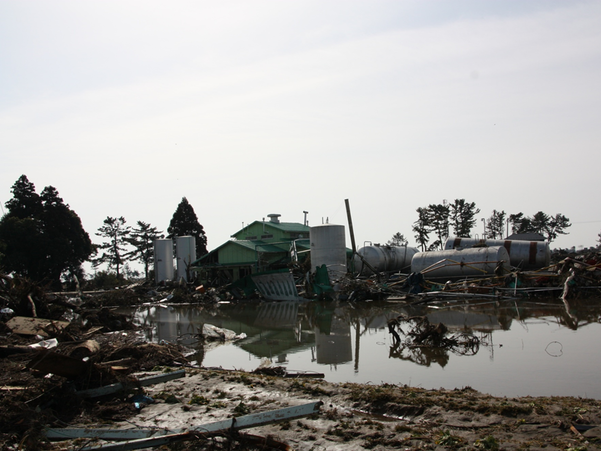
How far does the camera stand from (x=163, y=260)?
42.5 m

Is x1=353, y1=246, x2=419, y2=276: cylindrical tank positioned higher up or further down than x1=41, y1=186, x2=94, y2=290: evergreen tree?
further down

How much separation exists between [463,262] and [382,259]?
9939mm

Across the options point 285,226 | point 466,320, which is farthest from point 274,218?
point 466,320

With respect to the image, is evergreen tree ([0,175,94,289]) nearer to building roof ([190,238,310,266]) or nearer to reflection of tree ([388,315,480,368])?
building roof ([190,238,310,266])

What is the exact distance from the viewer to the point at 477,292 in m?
23.3

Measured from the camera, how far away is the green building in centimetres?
3719

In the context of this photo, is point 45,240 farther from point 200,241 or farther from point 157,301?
point 200,241

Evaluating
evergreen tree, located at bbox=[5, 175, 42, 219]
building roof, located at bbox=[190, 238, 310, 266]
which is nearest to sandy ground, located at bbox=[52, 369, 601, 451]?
building roof, located at bbox=[190, 238, 310, 266]

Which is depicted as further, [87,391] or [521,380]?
[521,380]

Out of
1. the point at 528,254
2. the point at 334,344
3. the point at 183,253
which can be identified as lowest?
the point at 334,344

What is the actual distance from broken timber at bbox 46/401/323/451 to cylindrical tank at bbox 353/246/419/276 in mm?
29165

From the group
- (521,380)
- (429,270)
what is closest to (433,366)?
(521,380)

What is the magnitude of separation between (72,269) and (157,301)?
1285 cm

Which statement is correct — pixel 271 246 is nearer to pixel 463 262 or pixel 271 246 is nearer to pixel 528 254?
pixel 463 262
